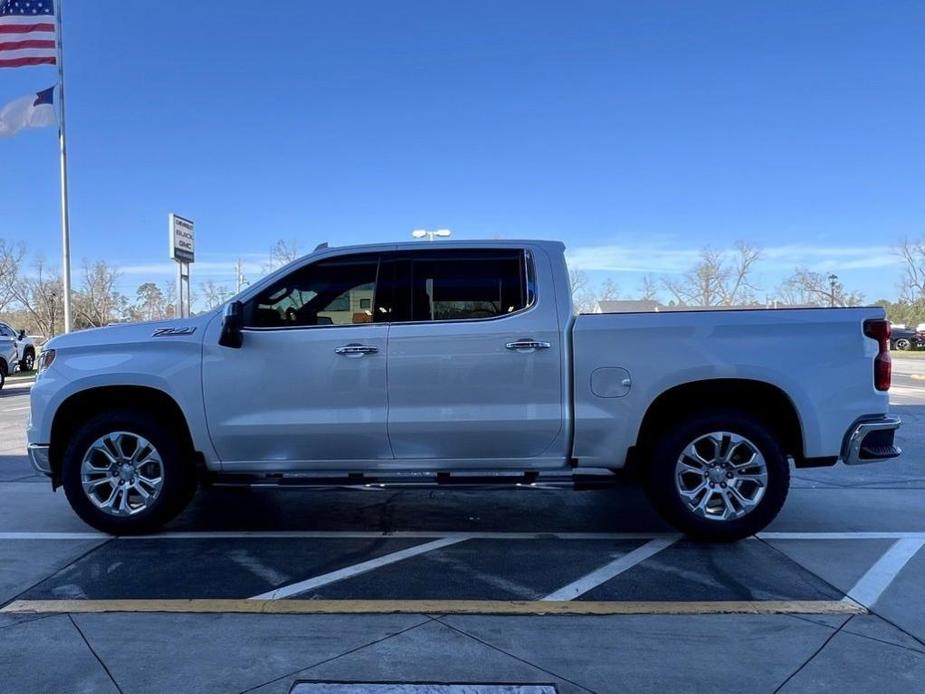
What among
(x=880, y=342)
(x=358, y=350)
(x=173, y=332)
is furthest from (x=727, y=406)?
(x=173, y=332)

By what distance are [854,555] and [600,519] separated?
1.82m

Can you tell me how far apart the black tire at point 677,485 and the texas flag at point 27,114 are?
21.1m

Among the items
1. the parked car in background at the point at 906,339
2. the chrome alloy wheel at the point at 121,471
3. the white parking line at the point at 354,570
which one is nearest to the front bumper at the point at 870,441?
the white parking line at the point at 354,570

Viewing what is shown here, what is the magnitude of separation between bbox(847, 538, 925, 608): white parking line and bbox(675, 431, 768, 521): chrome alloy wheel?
2.62 feet

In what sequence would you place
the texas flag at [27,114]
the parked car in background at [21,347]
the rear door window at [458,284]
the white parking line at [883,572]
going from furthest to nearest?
the parked car in background at [21,347]
the texas flag at [27,114]
the rear door window at [458,284]
the white parking line at [883,572]

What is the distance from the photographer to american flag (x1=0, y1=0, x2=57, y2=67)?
17750 millimetres

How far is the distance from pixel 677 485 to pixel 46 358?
470 cm

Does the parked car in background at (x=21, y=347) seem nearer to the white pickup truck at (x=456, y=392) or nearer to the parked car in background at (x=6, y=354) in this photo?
the parked car in background at (x=6, y=354)

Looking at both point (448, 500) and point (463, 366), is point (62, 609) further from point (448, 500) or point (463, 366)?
point (448, 500)

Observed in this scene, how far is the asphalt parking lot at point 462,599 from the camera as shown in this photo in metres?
3.13

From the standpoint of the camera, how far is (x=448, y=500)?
6250 millimetres

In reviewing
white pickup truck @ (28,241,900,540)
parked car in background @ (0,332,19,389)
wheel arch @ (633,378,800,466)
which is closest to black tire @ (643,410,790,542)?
white pickup truck @ (28,241,900,540)

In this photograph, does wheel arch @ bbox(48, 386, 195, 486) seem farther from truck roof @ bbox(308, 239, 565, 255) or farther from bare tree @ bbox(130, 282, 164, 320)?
bare tree @ bbox(130, 282, 164, 320)

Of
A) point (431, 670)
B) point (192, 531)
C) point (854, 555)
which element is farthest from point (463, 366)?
point (854, 555)
